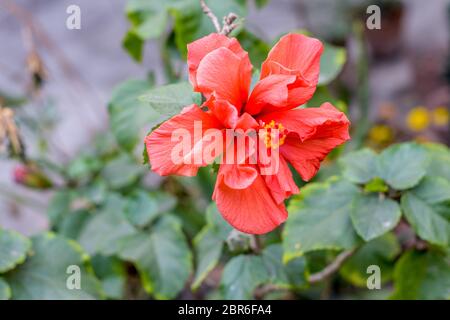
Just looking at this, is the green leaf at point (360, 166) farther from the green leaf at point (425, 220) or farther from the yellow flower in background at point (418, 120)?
the yellow flower in background at point (418, 120)

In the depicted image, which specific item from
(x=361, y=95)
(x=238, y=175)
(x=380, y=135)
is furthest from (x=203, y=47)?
(x=380, y=135)

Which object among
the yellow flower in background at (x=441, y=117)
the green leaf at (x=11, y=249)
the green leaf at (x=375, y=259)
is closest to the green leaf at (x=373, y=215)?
the green leaf at (x=375, y=259)

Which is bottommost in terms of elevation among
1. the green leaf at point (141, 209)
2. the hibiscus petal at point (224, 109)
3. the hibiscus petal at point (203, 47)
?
the green leaf at point (141, 209)

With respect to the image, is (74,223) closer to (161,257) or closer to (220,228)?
(161,257)

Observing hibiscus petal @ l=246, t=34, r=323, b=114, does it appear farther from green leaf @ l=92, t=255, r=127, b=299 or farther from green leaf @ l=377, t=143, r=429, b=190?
green leaf @ l=92, t=255, r=127, b=299
